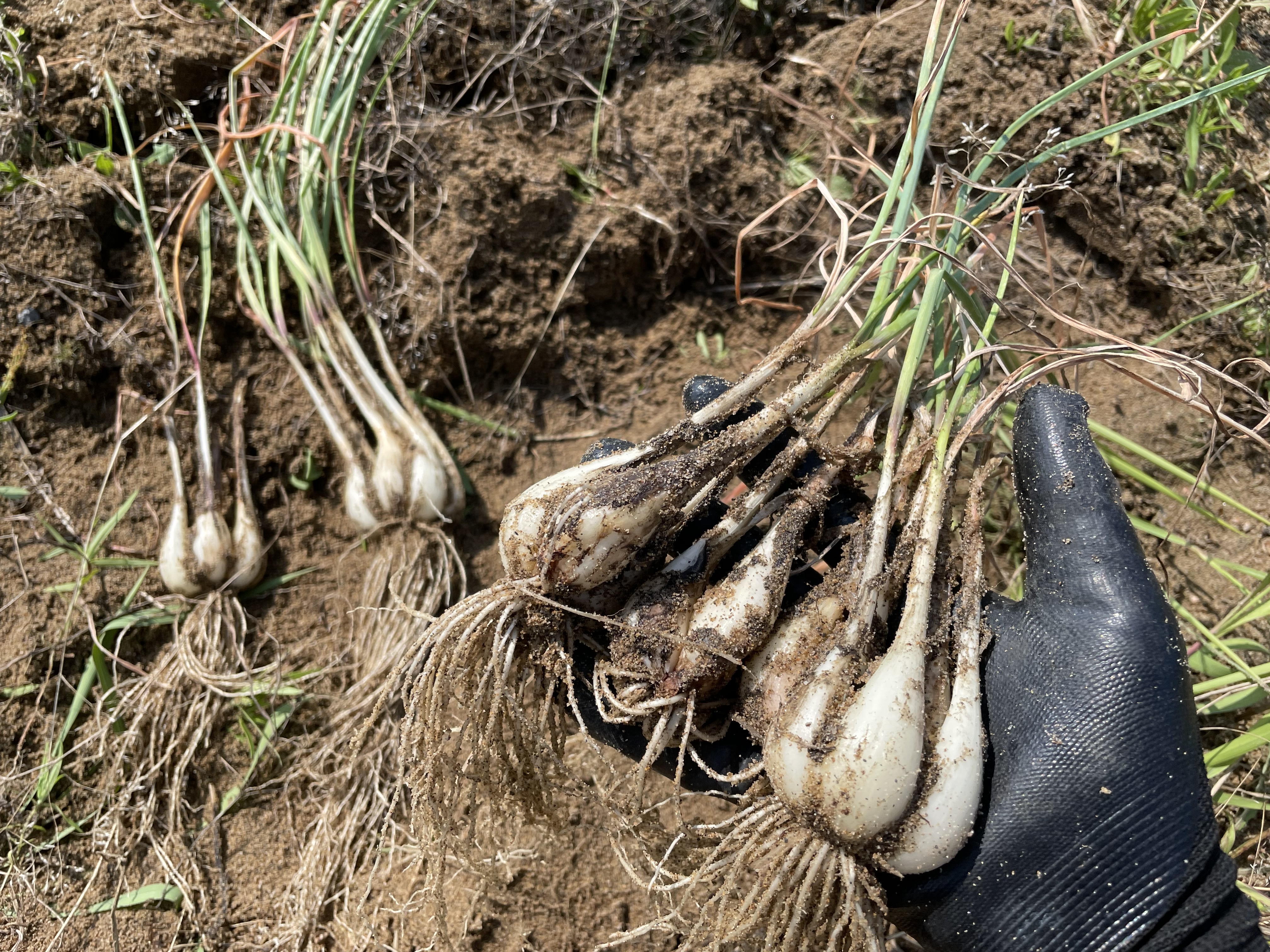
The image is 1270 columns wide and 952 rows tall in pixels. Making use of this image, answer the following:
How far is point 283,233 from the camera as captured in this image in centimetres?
197

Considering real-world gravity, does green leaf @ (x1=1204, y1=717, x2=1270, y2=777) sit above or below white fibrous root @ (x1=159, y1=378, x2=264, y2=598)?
above

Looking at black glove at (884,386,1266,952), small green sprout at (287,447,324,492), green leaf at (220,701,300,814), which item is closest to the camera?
black glove at (884,386,1266,952)

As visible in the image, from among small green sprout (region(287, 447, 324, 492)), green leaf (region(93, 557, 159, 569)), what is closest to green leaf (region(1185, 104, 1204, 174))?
small green sprout (region(287, 447, 324, 492))

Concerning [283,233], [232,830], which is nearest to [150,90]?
[283,233]

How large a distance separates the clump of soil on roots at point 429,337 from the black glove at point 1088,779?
23.4 inches

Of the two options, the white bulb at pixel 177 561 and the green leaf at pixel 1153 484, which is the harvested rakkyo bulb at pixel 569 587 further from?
the white bulb at pixel 177 561

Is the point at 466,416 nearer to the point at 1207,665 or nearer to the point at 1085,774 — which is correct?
the point at 1085,774

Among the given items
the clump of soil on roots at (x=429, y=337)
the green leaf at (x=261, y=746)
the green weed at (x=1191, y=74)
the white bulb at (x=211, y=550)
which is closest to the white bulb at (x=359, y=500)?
the clump of soil on roots at (x=429, y=337)

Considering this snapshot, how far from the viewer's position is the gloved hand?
1.06 metres

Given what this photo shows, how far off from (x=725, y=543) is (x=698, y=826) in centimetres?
45

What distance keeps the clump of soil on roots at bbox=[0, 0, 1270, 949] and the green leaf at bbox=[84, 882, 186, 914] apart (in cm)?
2

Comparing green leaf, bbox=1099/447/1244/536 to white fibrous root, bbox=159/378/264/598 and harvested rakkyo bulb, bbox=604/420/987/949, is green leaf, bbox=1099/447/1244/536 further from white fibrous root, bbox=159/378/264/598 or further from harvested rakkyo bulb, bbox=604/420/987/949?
white fibrous root, bbox=159/378/264/598

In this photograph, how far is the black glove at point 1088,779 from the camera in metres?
1.06

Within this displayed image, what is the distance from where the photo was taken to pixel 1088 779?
3.55 ft
